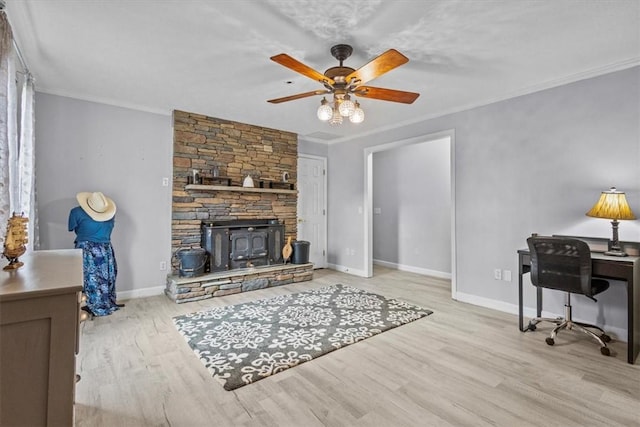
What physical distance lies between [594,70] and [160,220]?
5109 mm

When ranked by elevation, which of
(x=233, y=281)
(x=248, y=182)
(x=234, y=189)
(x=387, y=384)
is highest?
(x=248, y=182)

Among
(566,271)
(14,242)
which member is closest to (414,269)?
(566,271)

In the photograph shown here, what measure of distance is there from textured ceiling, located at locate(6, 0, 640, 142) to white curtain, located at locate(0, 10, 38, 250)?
1.06 ft

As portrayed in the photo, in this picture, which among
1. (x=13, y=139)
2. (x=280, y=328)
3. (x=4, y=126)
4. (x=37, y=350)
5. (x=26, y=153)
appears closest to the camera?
(x=37, y=350)

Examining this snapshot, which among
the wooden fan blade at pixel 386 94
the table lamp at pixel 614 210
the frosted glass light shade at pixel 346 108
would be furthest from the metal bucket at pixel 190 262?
the table lamp at pixel 614 210

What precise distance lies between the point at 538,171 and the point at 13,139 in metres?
4.66

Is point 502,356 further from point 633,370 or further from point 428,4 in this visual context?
point 428,4

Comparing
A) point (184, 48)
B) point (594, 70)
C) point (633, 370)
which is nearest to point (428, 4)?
point (184, 48)

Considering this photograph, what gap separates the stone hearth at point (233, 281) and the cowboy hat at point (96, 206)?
1080mm

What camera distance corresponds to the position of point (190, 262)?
12.7ft

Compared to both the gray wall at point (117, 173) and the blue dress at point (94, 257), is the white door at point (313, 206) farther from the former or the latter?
the blue dress at point (94, 257)

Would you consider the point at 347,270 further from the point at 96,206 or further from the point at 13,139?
the point at 13,139

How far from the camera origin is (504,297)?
11.4 ft

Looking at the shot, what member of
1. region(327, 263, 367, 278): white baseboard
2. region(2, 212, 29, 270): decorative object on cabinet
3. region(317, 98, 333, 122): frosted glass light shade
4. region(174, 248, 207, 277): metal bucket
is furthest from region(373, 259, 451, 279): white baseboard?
region(2, 212, 29, 270): decorative object on cabinet
